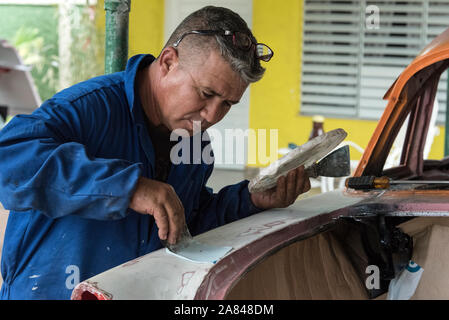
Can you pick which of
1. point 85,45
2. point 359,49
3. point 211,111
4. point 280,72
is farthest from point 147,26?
point 211,111

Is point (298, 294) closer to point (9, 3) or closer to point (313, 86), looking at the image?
point (313, 86)

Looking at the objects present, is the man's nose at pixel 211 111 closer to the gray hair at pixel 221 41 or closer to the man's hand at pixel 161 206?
the gray hair at pixel 221 41

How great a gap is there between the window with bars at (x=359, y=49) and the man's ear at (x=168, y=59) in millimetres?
7369

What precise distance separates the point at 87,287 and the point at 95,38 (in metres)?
8.70

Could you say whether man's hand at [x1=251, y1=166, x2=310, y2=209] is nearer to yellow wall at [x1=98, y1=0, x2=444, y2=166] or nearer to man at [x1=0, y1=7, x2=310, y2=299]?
man at [x1=0, y1=7, x2=310, y2=299]

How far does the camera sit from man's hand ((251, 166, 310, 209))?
1.96 meters

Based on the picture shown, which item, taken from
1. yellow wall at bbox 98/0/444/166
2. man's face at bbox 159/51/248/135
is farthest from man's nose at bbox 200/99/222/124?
yellow wall at bbox 98/0/444/166

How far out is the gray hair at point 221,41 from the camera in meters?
1.67

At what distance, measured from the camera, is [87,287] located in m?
1.17

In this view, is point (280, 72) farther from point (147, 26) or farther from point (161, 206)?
point (161, 206)

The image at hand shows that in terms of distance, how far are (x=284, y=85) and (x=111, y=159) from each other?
800cm

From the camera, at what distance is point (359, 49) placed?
8.79 metres
